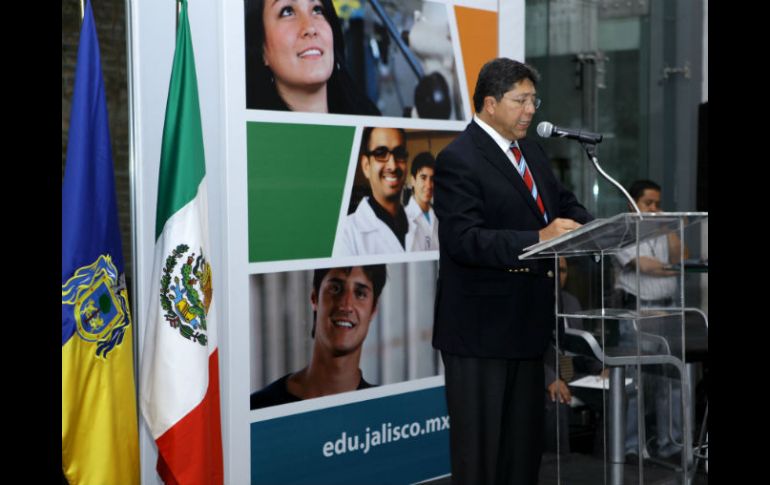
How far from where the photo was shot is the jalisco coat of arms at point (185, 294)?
325 centimetres

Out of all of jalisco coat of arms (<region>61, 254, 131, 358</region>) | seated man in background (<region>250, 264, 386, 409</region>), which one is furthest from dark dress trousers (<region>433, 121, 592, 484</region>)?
jalisco coat of arms (<region>61, 254, 131, 358</region>)

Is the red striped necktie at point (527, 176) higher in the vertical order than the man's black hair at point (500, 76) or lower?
lower

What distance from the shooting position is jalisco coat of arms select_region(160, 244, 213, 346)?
128 inches

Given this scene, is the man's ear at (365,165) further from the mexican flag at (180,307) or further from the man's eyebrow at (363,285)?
the mexican flag at (180,307)

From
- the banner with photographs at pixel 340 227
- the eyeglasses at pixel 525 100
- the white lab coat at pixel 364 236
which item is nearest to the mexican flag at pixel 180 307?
the banner with photographs at pixel 340 227

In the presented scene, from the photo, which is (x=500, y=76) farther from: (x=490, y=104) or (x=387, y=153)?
(x=387, y=153)

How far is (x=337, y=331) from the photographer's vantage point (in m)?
4.02

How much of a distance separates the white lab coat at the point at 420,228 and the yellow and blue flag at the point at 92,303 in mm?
1496

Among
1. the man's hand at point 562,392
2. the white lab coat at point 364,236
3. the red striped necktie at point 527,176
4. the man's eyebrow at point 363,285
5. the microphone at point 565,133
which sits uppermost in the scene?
the microphone at point 565,133

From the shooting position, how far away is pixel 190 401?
3.26 m

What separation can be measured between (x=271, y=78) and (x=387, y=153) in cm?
68
